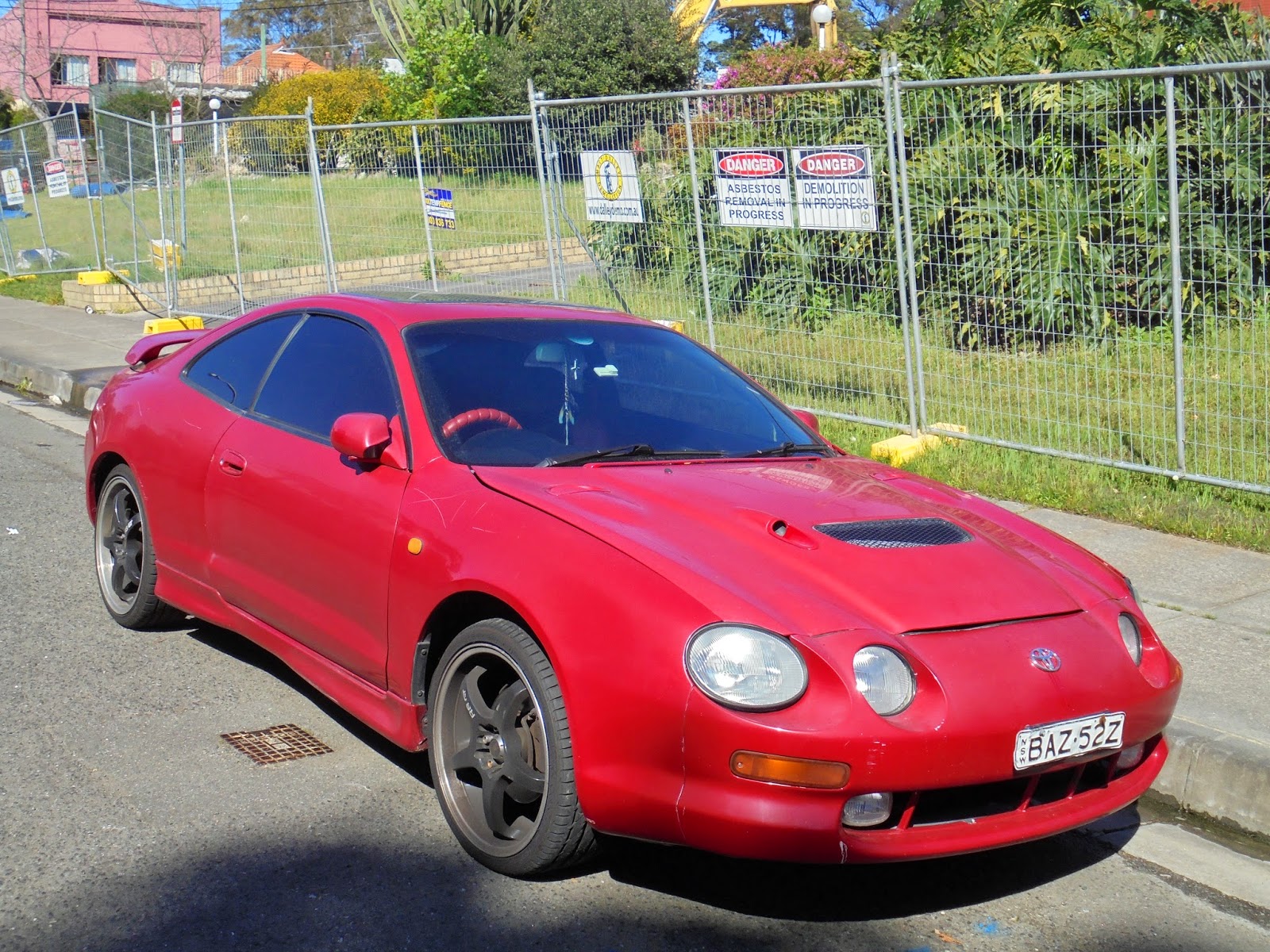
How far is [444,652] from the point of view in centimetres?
379

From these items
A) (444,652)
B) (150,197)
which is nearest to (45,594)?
(444,652)

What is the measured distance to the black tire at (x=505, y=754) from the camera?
3.42 metres

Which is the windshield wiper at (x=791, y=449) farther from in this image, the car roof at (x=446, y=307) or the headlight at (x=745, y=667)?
the headlight at (x=745, y=667)

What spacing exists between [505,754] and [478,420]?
1100mm

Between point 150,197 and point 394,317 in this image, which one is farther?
point 150,197

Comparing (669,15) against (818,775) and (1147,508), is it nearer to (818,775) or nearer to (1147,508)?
(1147,508)

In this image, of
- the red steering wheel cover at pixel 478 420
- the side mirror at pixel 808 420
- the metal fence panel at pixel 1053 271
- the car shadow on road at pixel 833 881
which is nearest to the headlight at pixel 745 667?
the car shadow on road at pixel 833 881

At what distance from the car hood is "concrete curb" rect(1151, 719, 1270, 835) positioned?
35.5 inches

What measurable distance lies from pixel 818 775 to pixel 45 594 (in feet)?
14.5

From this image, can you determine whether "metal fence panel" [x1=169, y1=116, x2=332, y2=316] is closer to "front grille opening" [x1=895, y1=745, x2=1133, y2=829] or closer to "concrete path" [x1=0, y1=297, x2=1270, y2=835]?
"concrete path" [x1=0, y1=297, x2=1270, y2=835]

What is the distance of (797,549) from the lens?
11.7 ft

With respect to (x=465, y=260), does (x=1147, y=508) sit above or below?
below

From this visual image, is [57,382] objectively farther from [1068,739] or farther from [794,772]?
[1068,739]

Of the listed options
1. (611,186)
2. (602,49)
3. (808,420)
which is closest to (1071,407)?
(808,420)
